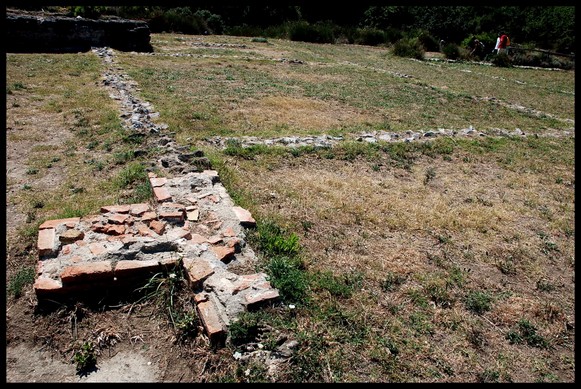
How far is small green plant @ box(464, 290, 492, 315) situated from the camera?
12.5 feet

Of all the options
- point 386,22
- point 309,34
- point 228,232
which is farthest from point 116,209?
point 386,22

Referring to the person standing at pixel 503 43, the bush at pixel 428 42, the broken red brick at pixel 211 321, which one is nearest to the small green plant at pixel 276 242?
the broken red brick at pixel 211 321

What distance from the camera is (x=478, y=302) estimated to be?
3.87 m

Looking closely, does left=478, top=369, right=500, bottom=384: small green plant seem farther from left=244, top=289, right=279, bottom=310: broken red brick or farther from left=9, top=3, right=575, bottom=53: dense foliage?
left=9, top=3, right=575, bottom=53: dense foliage

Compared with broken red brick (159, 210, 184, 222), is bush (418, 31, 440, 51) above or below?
above

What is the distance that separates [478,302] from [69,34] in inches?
713

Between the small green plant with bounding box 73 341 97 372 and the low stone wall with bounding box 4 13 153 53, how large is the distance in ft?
52.8

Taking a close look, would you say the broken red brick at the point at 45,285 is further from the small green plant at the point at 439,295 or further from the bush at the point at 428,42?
the bush at the point at 428,42

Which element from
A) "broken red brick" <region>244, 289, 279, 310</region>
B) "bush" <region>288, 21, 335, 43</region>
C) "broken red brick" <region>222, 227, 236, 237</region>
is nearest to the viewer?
"broken red brick" <region>244, 289, 279, 310</region>

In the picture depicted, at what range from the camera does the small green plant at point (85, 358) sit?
289 cm

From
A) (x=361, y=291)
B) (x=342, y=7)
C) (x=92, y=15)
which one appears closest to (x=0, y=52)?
(x=361, y=291)

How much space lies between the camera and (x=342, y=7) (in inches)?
1416

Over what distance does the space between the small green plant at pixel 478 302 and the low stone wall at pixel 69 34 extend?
17.2 m

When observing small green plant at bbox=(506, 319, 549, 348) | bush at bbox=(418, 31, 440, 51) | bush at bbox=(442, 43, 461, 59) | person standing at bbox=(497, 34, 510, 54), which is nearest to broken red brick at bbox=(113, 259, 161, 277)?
small green plant at bbox=(506, 319, 549, 348)
